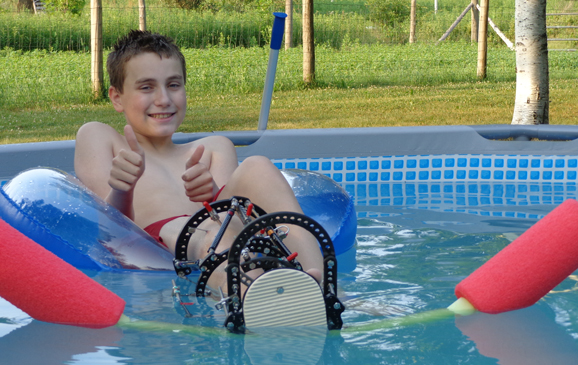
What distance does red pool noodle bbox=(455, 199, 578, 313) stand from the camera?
5.78 ft

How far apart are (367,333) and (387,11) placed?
20096 mm

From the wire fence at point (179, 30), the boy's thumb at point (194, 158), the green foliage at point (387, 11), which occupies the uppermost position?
the green foliage at point (387, 11)

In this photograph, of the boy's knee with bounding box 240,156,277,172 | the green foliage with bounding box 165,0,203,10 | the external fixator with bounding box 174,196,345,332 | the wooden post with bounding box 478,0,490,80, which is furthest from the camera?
the green foliage with bounding box 165,0,203,10

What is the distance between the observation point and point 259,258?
1706 mm

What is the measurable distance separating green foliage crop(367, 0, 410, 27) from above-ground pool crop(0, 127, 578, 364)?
53.5ft

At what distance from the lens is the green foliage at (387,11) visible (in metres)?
20.3

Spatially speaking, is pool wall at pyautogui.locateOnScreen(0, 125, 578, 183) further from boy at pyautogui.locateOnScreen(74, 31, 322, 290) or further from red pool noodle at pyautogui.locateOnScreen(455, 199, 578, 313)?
red pool noodle at pyautogui.locateOnScreen(455, 199, 578, 313)

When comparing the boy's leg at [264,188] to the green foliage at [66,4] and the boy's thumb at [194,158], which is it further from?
the green foliage at [66,4]

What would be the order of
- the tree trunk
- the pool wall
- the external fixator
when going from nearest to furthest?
1. the external fixator
2. the pool wall
3. the tree trunk

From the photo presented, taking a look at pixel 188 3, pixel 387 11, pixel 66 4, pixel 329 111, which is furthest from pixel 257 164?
pixel 188 3

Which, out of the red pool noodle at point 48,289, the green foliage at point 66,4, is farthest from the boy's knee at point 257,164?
the green foliage at point 66,4

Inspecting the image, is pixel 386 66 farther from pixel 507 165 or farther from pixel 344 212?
pixel 344 212

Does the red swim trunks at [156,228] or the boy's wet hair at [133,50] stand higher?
the boy's wet hair at [133,50]

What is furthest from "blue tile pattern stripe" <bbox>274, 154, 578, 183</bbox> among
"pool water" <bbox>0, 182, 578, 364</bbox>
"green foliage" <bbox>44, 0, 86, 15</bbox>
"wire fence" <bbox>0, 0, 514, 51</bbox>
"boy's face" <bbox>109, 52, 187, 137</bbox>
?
"green foliage" <bbox>44, 0, 86, 15</bbox>
